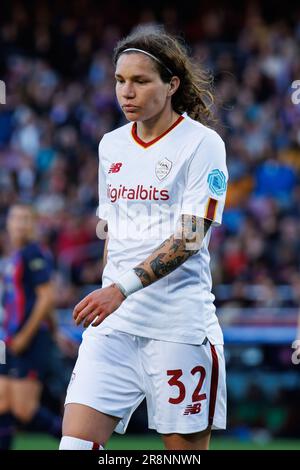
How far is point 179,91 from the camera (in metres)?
4.98

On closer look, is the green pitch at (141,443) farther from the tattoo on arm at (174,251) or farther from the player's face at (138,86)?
the player's face at (138,86)

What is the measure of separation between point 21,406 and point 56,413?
2688mm

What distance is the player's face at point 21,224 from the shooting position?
28.3 feet

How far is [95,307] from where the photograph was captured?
434 centimetres

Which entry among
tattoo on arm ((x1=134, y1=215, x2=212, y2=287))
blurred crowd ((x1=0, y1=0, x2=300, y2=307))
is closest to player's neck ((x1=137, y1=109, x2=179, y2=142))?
tattoo on arm ((x1=134, y1=215, x2=212, y2=287))

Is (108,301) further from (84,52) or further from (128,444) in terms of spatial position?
(84,52)

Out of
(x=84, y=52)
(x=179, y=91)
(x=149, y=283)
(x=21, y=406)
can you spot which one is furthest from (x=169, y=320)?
(x=84, y=52)

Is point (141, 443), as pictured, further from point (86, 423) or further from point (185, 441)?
point (86, 423)

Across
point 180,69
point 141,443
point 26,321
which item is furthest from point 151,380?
point 141,443

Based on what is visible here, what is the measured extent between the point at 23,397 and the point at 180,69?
13.8 feet

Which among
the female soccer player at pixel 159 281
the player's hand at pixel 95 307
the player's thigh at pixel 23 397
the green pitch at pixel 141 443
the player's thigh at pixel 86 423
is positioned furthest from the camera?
the green pitch at pixel 141 443

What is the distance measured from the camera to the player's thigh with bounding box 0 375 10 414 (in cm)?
826

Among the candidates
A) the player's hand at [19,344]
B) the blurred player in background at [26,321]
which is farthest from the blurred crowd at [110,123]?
the player's hand at [19,344]

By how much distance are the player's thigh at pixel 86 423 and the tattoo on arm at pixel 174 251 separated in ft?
2.00
